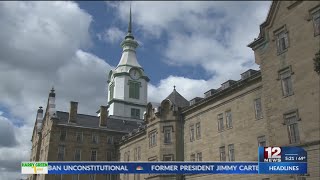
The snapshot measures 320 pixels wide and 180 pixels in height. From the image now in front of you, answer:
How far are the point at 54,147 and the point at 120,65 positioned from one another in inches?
1272

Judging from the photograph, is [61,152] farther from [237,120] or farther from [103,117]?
[237,120]

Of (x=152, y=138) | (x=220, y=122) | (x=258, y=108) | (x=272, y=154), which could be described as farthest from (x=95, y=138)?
(x=272, y=154)

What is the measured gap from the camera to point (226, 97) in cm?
4134

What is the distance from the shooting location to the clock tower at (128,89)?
8731cm

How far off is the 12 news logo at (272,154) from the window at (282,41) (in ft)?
33.2

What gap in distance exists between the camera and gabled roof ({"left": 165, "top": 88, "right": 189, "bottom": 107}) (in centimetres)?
5138

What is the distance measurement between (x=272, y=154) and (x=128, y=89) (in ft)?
218

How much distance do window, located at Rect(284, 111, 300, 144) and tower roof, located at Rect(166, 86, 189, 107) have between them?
22.1 meters

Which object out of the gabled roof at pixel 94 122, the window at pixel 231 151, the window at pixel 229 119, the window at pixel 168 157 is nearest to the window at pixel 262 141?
the window at pixel 231 151

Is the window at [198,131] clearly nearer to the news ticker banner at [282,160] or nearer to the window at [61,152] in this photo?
the news ticker banner at [282,160]

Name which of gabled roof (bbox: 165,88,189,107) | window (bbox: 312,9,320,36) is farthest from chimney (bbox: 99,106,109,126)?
window (bbox: 312,9,320,36)

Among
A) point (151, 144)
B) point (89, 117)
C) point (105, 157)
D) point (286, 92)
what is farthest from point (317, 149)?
point (89, 117)

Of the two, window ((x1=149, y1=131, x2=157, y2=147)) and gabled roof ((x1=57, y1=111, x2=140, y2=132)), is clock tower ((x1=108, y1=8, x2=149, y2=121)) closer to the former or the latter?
gabled roof ((x1=57, y1=111, x2=140, y2=132))

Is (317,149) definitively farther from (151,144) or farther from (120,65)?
(120,65)
